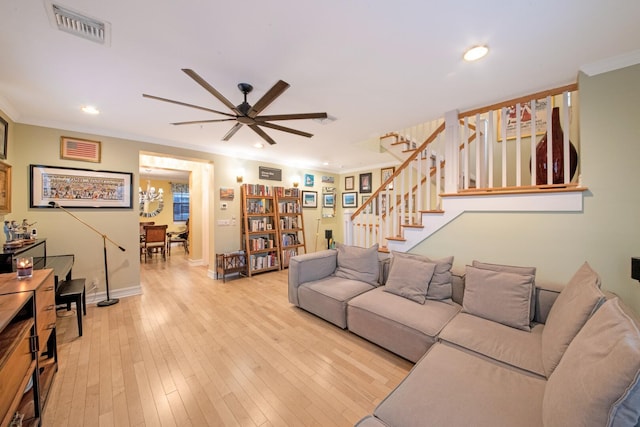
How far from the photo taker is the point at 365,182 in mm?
6496

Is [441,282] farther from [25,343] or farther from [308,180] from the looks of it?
[308,180]

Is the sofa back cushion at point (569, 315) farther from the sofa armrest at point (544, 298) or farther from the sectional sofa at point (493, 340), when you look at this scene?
the sofa armrest at point (544, 298)

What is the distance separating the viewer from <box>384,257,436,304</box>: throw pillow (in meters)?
2.33

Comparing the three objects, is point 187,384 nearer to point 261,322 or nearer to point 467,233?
point 261,322

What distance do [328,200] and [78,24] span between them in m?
5.66

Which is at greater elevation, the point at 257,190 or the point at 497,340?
the point at 257,190

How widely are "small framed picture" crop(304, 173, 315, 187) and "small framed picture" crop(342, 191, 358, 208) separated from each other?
3.87ft

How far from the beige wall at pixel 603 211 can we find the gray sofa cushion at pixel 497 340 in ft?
2.60

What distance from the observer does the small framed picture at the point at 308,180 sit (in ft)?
20.3

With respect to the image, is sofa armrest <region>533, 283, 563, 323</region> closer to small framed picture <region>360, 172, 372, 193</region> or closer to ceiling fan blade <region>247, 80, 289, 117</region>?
ceiling fan blade <region>247, 80, 289, 117</region>

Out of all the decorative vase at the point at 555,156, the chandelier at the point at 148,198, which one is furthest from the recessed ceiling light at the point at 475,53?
the chandelier at the point at 148,198

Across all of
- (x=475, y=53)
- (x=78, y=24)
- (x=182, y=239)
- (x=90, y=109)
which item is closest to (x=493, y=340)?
(x=475, y=53)

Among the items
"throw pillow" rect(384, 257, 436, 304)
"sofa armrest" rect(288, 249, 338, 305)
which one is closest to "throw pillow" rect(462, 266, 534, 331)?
"throw pillow" rect(384, 257, 436, 304)

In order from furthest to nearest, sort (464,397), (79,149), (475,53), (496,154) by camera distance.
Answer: (496,154), (79,149), (475,53), (464,397)
